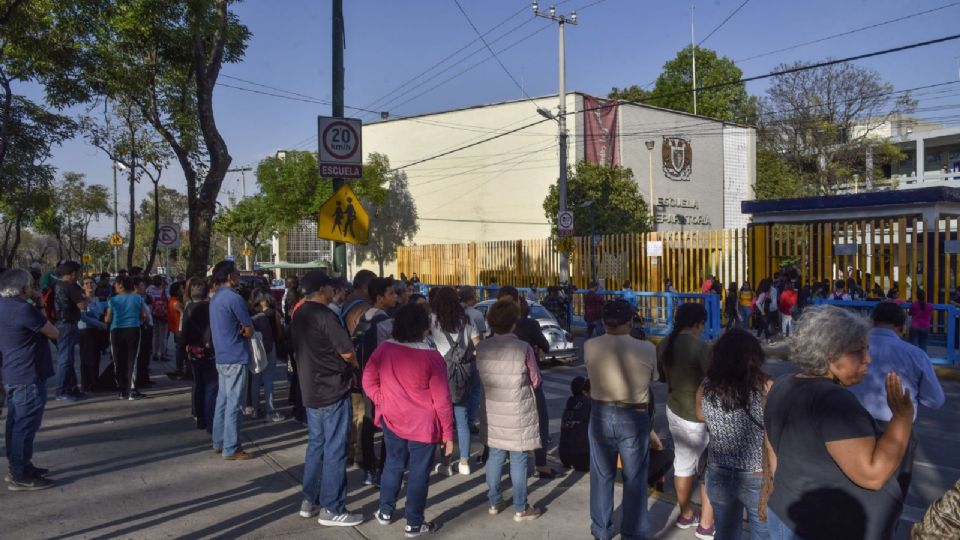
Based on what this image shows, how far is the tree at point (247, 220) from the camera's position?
44.4m

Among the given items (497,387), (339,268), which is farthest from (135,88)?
(497,387)

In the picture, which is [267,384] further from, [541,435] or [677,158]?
[677,158]

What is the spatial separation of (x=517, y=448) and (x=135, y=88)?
1364 centimetres

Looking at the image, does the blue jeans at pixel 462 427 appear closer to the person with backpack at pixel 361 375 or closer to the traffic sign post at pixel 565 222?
the person with backpack at pixel 361 375

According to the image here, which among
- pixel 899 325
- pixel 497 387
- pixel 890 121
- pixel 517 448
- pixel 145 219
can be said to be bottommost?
pixel 517 448

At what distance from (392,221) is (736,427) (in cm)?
4055

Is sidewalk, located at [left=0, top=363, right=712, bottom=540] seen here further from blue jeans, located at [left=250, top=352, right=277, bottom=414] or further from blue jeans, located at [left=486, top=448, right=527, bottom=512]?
blue jeans, located at [left=250, top=352, right=277, bottom=414]

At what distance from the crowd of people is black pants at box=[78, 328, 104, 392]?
3.22m

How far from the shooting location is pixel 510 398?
5402 millimetres

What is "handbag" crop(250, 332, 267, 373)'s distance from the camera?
29.7ft

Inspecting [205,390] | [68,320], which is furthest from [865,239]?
[68,320]

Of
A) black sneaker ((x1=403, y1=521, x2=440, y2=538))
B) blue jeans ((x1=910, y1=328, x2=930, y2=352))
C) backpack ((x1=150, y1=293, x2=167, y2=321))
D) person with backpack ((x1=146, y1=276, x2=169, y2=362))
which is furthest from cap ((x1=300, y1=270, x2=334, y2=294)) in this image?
blue jeans ((x1=910, y1=328, x2=930, y2=352))

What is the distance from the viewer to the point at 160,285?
1517 cm

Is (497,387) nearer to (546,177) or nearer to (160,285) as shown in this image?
(160,285)
